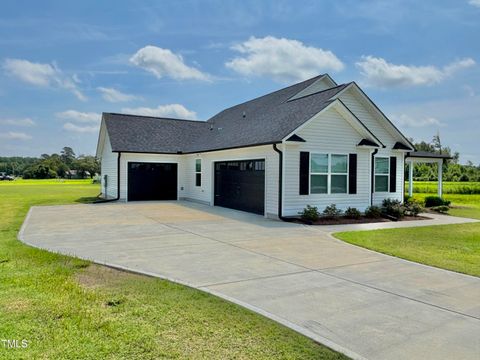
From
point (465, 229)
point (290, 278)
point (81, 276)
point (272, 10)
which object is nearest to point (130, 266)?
point (81, 276)

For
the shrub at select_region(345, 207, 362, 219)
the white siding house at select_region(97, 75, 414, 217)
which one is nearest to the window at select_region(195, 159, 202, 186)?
the white siding house at select_region(97, 75, 414, 217)

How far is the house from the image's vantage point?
13688mm

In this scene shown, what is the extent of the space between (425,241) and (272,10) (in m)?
11.1

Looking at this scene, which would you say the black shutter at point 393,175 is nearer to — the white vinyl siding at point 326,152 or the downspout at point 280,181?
the white vinyl siding at point 326,152

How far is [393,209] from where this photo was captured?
14.8 meters

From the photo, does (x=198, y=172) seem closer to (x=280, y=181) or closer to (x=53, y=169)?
(x=280, y=181)

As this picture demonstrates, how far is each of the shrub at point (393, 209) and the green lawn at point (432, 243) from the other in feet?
7.92

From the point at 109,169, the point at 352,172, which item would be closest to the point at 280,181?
the point at 352,172

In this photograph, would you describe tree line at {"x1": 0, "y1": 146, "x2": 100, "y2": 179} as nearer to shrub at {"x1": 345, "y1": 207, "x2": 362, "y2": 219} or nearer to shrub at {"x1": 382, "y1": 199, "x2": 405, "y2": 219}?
shrub at {"x1": 382, "y1": 199, "x2": 405, "y2": 219}

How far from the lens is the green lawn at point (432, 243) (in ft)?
23.5

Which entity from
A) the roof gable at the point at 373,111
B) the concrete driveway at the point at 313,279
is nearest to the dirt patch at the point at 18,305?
the concrete driveway at the point at 313,279

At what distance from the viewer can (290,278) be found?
591 cm

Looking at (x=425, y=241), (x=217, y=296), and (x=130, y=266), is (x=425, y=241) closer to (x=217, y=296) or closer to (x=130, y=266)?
(x=217, y=296)

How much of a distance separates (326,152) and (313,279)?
9.00 meters
